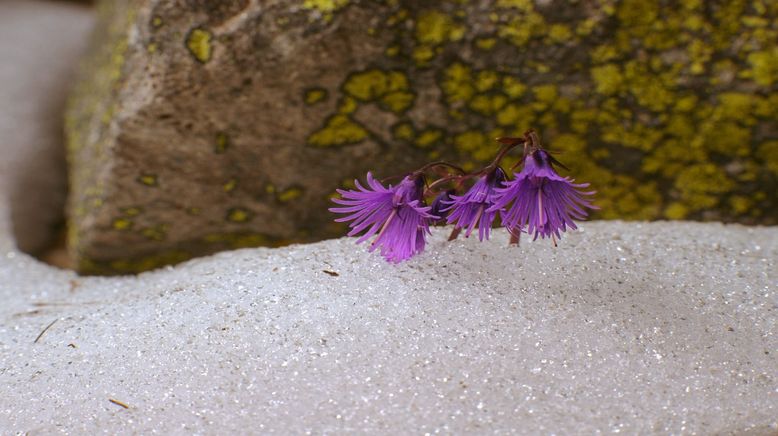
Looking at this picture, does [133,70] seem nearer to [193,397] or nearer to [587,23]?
[193,397]

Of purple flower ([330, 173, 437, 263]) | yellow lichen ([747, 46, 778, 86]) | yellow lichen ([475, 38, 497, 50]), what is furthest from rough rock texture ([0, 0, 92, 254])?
yellow lichen ([747, 46, 778, 86])

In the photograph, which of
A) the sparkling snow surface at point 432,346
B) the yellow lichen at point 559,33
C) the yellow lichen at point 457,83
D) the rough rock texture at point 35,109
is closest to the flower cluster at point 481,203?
the sparkling snow surface at point 432,346

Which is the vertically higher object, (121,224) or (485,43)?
(485,43)

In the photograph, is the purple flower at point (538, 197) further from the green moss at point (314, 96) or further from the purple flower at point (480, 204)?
the green moss at point (314, 96)

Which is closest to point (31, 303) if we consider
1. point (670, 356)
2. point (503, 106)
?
point (503, 106)

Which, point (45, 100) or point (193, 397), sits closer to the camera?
point (193, 397)

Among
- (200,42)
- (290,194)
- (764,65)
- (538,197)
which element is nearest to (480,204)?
(538,197)

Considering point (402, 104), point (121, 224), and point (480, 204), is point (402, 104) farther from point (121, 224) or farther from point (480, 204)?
point (121, 224)
